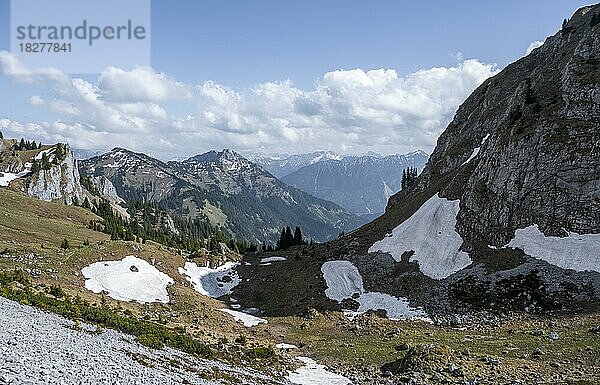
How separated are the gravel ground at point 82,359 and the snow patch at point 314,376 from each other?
3412mm

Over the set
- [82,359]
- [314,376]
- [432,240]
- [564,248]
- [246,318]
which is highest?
[432,240]

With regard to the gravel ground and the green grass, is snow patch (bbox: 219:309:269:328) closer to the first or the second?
the gravel ground

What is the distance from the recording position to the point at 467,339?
40.9m

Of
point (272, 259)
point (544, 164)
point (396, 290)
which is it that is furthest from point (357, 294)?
point (544, 164)

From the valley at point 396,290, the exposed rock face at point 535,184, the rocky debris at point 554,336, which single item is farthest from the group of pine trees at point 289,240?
the rocky debris at point 554,336

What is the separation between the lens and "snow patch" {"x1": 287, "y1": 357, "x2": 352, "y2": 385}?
1256 inches

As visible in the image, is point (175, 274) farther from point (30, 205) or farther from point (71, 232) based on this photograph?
point (30, 205)

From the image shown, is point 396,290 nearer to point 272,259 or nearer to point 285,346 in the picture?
point 285,346

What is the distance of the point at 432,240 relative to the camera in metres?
65.2

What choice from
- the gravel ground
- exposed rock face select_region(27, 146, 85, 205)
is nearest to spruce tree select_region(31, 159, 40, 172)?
exposed rock face select_region(27, 146, 85, 205)

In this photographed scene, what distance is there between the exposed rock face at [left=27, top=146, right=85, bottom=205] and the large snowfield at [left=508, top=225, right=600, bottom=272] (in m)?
146

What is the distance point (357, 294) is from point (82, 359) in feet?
138

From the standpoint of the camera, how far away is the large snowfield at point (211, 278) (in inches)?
2621

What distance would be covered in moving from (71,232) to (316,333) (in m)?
72.3
